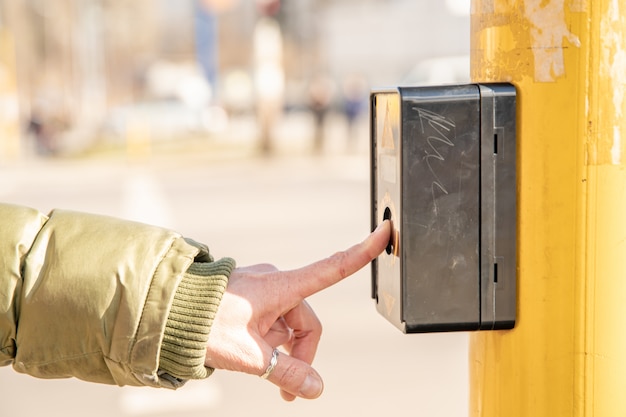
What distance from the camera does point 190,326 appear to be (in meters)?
1.74

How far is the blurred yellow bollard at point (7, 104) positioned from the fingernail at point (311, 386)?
21.9 meters

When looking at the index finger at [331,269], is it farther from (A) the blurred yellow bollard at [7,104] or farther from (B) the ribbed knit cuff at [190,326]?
(A) the blurred yellow bollard at [7,104]

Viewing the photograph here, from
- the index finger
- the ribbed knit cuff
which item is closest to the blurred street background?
the index finger

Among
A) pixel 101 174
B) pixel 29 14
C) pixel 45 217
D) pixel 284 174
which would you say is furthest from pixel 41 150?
pixel 45 217

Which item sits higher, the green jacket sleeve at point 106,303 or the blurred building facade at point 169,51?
the blurred building facade at point 169,51

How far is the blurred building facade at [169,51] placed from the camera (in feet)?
89.2

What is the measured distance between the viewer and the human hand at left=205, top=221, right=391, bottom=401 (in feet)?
5.84

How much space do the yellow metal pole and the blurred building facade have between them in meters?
7.71

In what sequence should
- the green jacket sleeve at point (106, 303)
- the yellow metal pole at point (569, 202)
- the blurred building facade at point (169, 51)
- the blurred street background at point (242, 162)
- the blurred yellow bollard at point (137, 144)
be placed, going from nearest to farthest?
the yellow metal pole at point (569, 202)
the green jacket sleeve at point (106, 303)
the blurred street background at point (242, 162)
the blurred yellow bollard at point (137, 144)
the blurred building facade at point (169, 51)

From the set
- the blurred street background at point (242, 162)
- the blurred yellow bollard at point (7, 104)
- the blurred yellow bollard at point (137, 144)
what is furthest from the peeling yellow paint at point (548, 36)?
the blurred yellow bollard at point (7, 104)

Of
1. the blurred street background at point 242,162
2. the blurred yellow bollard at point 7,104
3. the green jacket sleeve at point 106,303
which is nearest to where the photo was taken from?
the green jacket sleeve at point 106,303

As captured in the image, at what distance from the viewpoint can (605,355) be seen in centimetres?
165

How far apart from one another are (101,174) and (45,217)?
18.5 m

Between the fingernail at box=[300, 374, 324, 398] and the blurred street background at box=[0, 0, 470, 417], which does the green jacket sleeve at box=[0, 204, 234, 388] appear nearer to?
the fingernail at box=[300, 374, 324, 398]
